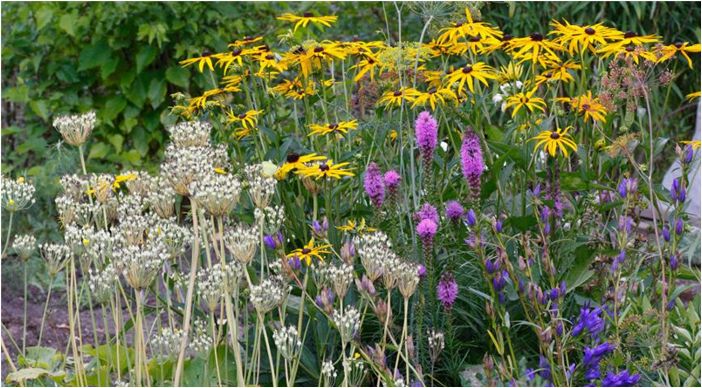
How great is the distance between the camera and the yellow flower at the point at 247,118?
9.72 feet

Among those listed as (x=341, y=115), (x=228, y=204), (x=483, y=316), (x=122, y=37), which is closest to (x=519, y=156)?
(x=483, y=316)

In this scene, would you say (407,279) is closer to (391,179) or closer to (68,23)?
(391,179)

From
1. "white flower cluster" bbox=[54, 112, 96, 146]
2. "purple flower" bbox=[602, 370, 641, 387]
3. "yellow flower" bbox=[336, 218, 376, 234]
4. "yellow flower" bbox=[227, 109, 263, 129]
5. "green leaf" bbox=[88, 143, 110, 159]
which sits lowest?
"green leaf" bbox=[88, 143, 110, 159]

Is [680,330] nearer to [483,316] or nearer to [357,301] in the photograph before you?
[483,316]

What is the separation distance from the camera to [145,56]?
18.0 feet

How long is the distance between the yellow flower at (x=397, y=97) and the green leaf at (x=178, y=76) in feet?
8.71

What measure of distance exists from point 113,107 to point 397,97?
Answer: 3.08 m

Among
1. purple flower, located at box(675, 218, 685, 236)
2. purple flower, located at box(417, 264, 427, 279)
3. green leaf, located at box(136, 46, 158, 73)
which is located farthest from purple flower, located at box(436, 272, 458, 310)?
green leaf, located at box(136, 46, 158, 73)

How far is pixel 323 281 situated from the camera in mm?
2490

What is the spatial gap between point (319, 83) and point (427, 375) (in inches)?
42.7

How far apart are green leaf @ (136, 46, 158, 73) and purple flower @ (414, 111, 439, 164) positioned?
3160 mm

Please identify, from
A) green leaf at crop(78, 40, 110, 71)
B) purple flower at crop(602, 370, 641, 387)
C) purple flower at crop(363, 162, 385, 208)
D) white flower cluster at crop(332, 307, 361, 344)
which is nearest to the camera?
white flower cluster at crop(332, 307, 361, 344)

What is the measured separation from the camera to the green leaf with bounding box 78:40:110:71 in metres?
5.55

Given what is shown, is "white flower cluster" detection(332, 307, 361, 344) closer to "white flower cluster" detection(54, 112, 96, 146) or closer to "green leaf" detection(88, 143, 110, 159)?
"white flower cluster" detection(54, 112, 96, 146)
